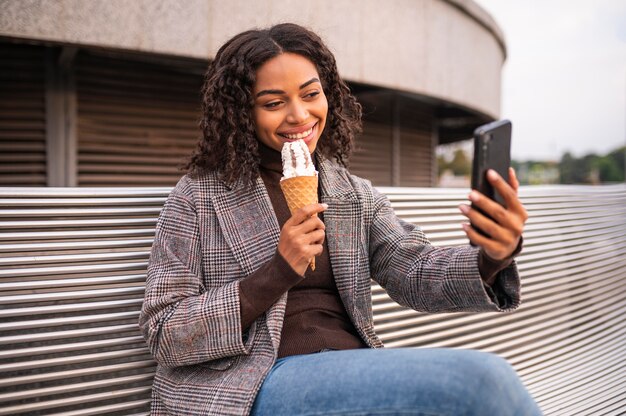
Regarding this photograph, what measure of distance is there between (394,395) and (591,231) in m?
3.52

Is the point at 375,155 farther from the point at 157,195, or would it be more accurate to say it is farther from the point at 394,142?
the point at 157,195

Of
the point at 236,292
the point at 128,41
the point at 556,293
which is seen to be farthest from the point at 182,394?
the point at 128,41

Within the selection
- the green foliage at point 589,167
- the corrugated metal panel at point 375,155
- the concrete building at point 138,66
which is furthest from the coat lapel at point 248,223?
the green foliage at point 589,167

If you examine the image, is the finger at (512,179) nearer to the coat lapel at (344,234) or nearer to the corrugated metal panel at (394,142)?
the coat lapel at (344,234)

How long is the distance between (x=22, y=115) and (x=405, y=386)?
6.28m

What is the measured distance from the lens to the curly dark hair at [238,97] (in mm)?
2117

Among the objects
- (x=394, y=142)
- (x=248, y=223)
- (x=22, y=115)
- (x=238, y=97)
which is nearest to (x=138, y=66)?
(x=22, y=115)

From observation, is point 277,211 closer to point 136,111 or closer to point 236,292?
point 236,292

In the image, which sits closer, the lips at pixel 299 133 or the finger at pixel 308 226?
the finger at pixel 308 226

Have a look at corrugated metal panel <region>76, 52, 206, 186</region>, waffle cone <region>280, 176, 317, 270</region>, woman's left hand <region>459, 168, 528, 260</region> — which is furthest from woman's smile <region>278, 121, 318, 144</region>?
corrugated metal panel <region>76, 52, 206, 186</region>

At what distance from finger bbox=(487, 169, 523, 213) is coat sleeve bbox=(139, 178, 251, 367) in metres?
0.86

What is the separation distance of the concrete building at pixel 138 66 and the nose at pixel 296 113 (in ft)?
11.4

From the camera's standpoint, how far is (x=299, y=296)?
203 centimetres

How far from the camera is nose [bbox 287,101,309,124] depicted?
6.78ft
